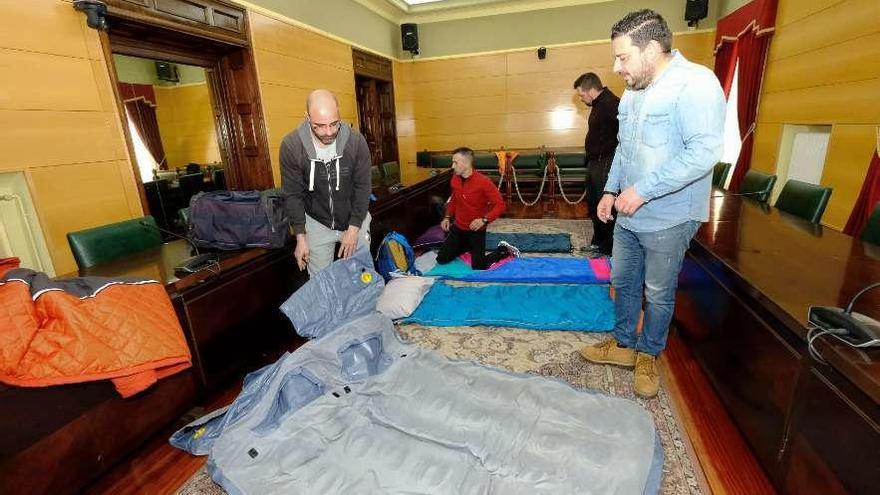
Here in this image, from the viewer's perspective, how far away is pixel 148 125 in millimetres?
5664

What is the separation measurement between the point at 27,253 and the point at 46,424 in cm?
206

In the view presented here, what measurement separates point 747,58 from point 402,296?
499cm

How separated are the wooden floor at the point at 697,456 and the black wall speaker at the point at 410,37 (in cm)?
709

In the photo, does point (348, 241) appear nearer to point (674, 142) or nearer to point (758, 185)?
point (674, 142)

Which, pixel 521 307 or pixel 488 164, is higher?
pixel 488 164

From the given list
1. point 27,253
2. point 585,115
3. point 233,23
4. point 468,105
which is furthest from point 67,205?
point 585,115

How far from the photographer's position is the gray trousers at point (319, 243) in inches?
94.8

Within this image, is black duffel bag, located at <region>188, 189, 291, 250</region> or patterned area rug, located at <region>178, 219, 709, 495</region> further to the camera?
black duffel bag, located at <region>188, 189, 291, 250</region>

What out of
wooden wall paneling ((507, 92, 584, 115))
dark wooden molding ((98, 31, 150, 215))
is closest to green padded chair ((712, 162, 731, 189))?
wooden wall paneling ((507, 92, 584, 115))

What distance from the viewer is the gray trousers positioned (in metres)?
2.41

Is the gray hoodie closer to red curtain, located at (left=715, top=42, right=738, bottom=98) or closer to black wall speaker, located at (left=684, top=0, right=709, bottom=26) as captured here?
red curtain, located at (left=715, top=42, right=738, bottom=98)

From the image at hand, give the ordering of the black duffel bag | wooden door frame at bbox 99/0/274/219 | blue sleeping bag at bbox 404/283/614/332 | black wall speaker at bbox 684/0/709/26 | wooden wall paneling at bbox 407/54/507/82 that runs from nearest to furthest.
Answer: the black duffel bag
blue sleeping bag at bbox 404/283/614/332
wooden door frame at bbox 99/0/274/219
black wall speaker at bbox 684/0/709/26
wooden wall paneling at bbox 407/54/507/82

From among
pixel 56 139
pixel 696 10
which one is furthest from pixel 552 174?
pixel 56 139

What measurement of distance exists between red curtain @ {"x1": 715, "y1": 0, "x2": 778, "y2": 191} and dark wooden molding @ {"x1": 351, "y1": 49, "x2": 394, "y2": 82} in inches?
204
